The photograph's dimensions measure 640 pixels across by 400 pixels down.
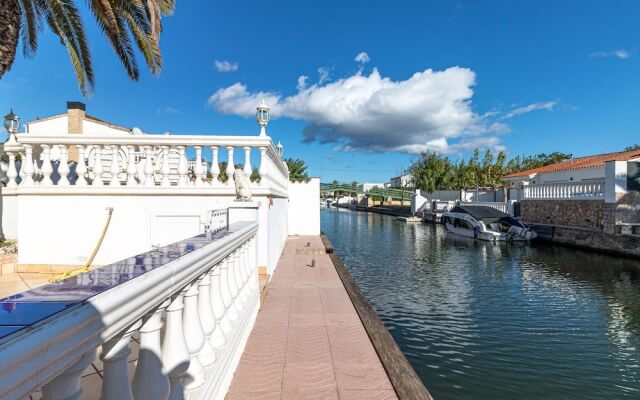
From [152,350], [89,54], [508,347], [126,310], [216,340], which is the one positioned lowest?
[508,347]

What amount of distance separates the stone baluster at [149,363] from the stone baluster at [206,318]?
88 centimetres

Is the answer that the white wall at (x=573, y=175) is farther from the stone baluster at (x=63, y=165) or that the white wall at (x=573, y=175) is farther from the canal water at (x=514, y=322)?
the stone baluster at (x=63, y=165)

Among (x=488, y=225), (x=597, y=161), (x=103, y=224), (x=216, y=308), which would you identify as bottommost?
(x=488, y=225)

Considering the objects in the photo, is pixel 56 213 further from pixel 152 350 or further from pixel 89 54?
pixel 152 350

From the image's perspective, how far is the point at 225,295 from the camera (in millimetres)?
3428

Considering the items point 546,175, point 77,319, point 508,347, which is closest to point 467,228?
point 546,175

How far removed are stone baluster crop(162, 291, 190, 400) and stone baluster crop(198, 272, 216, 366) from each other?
0.56 meters

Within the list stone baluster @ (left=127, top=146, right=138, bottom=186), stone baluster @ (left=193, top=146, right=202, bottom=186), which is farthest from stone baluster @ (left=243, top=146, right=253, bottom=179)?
stone baluster @ (left=127, top=146, right=138, bottom=186)

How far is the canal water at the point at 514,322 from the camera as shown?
17.3 ft

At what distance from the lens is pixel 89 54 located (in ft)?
30.2

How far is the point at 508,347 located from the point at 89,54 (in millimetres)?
11335

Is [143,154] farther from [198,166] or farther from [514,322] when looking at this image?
[514,322]

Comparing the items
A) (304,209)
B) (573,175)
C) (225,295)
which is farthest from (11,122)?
(573,175)

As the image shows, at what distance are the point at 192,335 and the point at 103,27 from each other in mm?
8688
